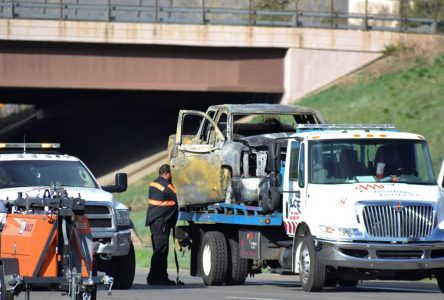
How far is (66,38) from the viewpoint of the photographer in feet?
171

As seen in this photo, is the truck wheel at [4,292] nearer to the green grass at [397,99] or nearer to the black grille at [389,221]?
the black grille at [389,221]

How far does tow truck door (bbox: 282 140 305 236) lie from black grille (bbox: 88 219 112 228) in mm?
2714

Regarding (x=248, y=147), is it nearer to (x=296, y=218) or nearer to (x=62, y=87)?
(x=296, y=218)

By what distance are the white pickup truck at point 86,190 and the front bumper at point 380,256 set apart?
10.3ft

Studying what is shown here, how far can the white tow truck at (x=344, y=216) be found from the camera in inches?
736

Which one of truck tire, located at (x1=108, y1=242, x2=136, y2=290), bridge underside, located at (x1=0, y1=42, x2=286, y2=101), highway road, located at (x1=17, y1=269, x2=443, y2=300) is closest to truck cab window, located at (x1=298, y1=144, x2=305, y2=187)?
highway road, located at (x1=17, y1=269, x2=443, y2=300)

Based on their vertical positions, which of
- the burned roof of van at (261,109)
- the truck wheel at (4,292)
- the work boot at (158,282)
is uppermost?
the burned roof of van at (261,109)

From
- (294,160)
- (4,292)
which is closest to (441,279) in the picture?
(294,160)

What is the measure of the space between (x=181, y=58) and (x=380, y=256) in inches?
1364

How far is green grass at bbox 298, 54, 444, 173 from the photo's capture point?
1877 inches

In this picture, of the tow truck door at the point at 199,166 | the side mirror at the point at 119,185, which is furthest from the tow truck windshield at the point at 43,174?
the tow truck door at the point at 199,166

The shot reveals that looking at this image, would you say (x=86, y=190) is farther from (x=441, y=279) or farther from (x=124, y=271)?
(x=441, y=279)

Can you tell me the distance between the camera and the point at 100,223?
774 inches

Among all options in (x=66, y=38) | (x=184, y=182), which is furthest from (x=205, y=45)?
(x=184, y=182)
